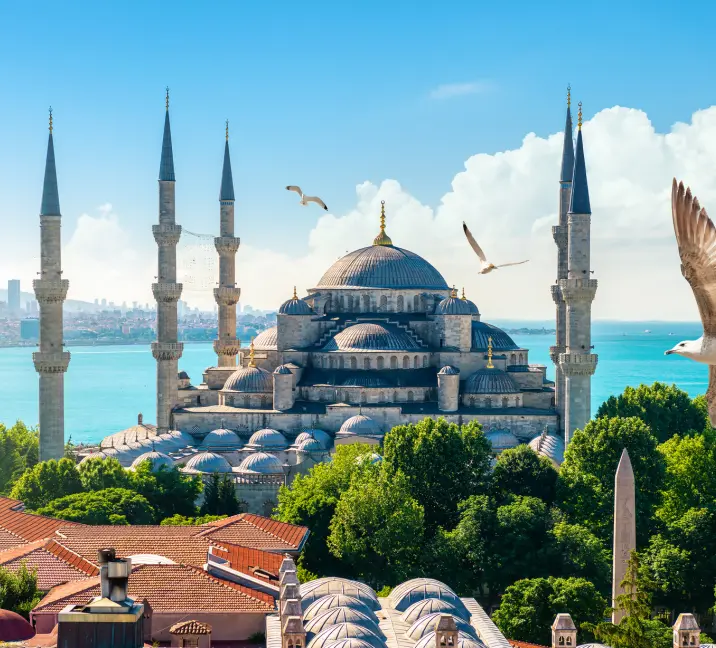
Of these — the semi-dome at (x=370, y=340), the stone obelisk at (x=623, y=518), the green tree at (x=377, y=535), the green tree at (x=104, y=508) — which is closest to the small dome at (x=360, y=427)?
the semi-dome at (x=370, y=340)

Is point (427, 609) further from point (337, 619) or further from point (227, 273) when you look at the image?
point (227, 273)

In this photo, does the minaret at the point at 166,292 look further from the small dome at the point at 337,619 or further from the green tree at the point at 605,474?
the small dome at the point at 337,619

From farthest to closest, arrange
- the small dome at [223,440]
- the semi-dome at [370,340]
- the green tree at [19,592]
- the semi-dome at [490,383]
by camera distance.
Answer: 1. the semi-dome at [370,340]
2. the semi-dome at [490,383]
3. the small dome at [223,440]
4. the green tree at [19,592]

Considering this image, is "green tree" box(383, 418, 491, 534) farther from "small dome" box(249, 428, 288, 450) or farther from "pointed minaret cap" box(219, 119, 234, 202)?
"pointed minaret cap" box(219, 119, 234, 202)

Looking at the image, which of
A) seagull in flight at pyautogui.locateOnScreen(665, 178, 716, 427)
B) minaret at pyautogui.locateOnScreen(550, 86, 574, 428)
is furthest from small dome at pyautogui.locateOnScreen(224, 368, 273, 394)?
seagull in flight at pyautogui.locateOnScreen(665, 178, 716, 427)

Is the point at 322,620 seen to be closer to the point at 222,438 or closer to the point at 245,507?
the point at 245,507

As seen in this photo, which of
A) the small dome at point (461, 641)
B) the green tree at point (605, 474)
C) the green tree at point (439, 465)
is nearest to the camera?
the small dome at point (461, 641)

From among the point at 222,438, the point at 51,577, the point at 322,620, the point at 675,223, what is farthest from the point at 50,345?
the point at 675,223

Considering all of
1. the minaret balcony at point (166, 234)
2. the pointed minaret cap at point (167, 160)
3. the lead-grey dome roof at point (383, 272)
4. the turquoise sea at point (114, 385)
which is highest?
the pointed minaret cap at point (167, 160)
